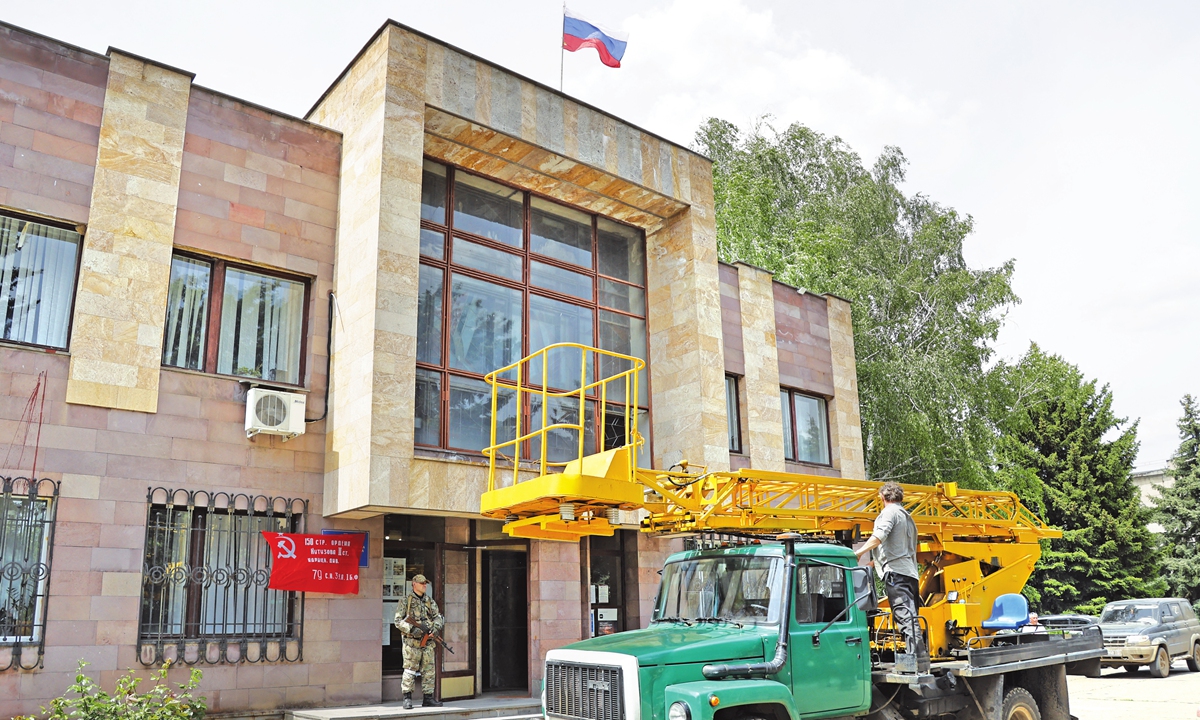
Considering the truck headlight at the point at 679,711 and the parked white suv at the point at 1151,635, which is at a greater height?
the truck headlight at the point at 679,711

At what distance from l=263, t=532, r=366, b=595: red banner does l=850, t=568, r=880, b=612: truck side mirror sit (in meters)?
7.19

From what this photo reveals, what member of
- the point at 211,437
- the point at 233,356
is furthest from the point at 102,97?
the point at 211,437

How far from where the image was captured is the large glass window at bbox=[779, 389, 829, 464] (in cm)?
1894

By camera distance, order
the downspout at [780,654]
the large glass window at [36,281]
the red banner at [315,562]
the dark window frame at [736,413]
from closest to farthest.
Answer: the downspout at [780,654] < the large glass window at [36,281] < the red banner at [315,562] < the dark window frame at [736,413]

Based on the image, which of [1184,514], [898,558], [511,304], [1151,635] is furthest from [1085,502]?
[898,558]

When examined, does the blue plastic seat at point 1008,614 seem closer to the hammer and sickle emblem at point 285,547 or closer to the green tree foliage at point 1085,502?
the hammer and sickle emblem at point 285,547

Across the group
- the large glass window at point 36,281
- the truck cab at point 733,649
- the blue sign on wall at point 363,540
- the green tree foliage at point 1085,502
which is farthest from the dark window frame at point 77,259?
the green tree foliage at point 1085,502

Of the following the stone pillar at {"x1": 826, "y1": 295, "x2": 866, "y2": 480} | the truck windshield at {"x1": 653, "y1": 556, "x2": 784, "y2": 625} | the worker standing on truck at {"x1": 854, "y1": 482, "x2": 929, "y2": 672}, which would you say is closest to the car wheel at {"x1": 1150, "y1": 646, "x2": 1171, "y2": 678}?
the stone pillar at {"x1": 826, "y1": 295, "x2": 866, "y2": 480}

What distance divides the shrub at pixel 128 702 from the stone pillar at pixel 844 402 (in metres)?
13.8

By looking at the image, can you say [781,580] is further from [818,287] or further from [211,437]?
[818,287]

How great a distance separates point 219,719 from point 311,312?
5.54 m

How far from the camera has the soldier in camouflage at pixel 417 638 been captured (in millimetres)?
11656

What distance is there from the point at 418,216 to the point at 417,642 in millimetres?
5926

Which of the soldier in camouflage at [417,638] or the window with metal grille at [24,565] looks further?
the soldier in camouflage at [417,638]
